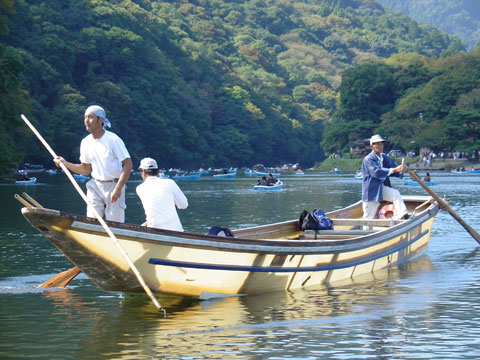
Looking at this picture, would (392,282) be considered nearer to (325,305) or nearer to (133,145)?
(325,305)

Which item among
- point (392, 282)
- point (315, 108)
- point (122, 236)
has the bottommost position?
point (392, 282)

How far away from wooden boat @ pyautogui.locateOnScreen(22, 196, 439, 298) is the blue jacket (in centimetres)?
200

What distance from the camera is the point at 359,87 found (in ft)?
420

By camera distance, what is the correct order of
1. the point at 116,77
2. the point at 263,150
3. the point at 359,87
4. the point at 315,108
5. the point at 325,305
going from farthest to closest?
the point at 315,108 < the point at 263,150 < the point at 359,87 < the point at 116,77 < the point at 325,305

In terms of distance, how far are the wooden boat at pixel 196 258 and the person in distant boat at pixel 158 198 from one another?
2.04 feet

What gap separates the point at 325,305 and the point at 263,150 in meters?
134

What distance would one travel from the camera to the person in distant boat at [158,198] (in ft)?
37.3

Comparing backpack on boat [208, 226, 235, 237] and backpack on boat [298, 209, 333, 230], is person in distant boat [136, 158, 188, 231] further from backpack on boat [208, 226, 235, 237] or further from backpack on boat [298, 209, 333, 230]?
backpack on boat [298, 209, 333, 230]

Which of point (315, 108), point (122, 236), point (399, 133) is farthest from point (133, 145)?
point (122, 236)

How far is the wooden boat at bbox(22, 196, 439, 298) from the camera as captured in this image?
10.4 m

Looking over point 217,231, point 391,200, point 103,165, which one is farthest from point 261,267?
point 391,200

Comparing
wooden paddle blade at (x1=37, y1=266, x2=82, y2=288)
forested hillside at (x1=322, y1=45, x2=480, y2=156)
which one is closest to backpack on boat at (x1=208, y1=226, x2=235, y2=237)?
wooden paddle blade at (x1=37, y1=266, x2=82, y2=288)

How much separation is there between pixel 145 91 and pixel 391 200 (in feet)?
330

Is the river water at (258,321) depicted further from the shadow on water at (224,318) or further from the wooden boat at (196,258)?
the wooden boat at (196,258)
